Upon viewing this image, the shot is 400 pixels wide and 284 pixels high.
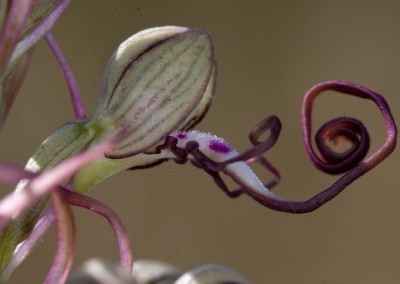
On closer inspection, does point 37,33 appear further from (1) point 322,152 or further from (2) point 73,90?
(1) point 322,152

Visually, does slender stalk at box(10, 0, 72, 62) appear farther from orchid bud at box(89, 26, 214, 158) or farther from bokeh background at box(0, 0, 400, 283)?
bokeh background at box(0, 0, 400, 283)

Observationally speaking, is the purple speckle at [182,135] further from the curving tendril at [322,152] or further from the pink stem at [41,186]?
the pink stem at [41,186]

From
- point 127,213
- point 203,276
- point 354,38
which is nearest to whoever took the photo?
point 203,276

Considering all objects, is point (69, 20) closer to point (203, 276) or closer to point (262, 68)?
point (262, 68)

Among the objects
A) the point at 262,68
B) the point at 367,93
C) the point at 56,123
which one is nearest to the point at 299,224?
the point at 262,68

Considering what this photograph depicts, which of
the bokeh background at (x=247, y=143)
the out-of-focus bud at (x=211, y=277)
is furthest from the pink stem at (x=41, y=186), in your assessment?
the bokeh background at (x=247, y=143)

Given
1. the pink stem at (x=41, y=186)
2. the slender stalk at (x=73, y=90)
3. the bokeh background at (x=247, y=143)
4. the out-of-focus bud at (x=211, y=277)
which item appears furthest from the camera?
the bokeh background at (x=247, y=143)
